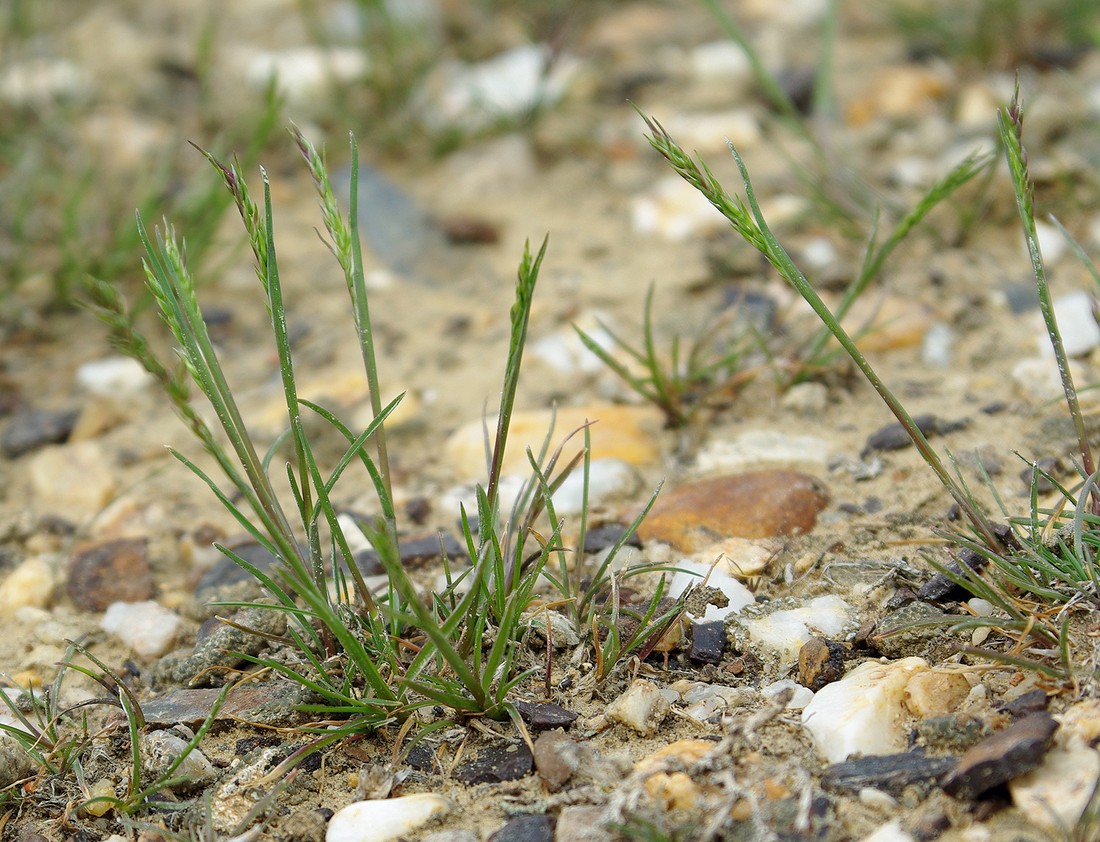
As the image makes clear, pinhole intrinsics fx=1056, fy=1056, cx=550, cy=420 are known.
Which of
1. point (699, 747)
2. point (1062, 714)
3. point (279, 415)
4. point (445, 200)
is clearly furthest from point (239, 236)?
point (1062, 714)

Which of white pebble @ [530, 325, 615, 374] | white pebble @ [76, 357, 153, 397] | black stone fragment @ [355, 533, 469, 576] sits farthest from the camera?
white pebble @ [76, 357, 153, 397]

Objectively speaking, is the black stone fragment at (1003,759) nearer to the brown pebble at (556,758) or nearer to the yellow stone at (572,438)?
the brown pebble at (556,758)

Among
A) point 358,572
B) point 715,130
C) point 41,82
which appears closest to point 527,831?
point 358,572

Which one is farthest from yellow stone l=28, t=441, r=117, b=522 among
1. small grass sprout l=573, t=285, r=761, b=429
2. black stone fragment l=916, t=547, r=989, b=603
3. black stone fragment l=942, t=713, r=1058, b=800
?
black stone fragment l=942, t=713, r=1058, b=800

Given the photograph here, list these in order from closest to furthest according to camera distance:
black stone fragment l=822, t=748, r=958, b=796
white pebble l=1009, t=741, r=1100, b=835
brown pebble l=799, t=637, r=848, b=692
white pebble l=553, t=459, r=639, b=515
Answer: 1. white pebble l=1009, t=741, r=1100, b=835
2. black stone fragment l=822, t=748, r=958, b=796
3. brown pebble l=799, t=637, r=848, b=692
4. white pebble l=553, t=459, r=639, b=515

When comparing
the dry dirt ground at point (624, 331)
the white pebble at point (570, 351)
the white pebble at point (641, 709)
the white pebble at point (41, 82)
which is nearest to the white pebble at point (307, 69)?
the dry dirt ground at point (624, 331)

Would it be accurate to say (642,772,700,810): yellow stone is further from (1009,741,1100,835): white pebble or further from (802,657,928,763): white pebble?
(1009,741,1100,835): white pebble
